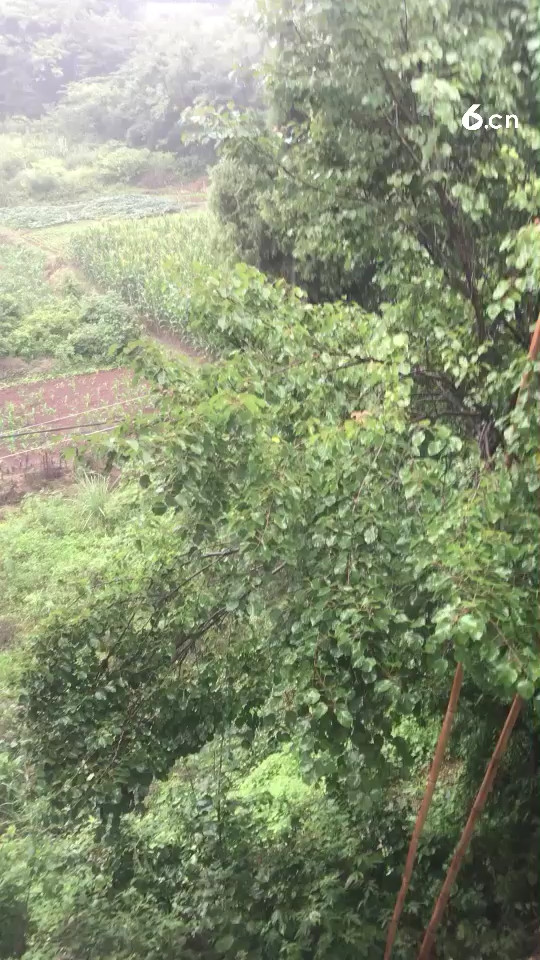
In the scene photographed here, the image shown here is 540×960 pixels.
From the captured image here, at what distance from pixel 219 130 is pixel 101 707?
207 centimetres

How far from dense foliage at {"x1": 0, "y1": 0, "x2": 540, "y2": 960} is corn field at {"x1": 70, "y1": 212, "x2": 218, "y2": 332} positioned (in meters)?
8.24

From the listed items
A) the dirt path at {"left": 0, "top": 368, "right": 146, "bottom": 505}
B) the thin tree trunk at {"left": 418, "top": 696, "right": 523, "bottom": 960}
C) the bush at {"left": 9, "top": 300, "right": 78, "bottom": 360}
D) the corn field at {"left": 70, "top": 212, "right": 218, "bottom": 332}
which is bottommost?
the dirt path at {"left": 0, "top": 368, "right": 146, "bottom": 505}

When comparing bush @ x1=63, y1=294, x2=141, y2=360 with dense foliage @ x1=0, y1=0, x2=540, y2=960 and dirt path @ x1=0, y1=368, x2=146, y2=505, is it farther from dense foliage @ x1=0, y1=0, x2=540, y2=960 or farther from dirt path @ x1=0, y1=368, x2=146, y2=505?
dense foliage @ x1=0, y1=0, x2=540, y2=960

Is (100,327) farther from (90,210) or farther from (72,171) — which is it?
(72,171)

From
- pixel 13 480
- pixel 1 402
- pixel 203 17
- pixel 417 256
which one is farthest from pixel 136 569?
pixel 203 17

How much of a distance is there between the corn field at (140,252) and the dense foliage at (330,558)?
8.24m

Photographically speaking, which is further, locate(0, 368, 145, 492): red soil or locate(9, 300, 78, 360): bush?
locate(9, 300, 78, 360): bush

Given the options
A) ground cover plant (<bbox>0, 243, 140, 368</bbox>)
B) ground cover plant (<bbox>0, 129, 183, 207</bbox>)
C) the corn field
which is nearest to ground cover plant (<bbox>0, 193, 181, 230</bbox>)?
ground cover plant (<bbox>0, 129, 183, 207</bbox>)

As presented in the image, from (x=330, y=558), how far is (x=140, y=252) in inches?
485

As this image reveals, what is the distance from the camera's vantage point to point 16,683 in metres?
2.25

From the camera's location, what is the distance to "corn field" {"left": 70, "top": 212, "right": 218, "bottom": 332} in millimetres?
11172

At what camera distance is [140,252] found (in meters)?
12.7

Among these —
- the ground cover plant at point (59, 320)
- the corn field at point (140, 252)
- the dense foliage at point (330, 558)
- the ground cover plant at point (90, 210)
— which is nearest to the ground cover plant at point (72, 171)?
the ground cover plant at point (90, 210)

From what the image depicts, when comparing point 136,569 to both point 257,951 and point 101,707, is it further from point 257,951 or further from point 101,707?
point 257,951
